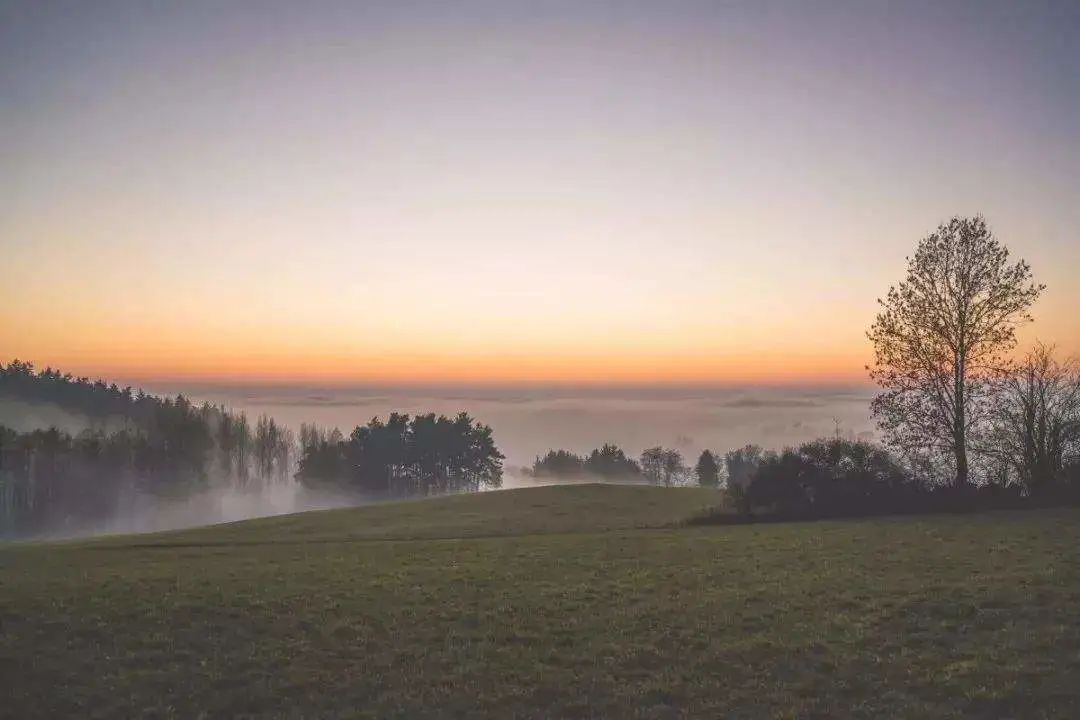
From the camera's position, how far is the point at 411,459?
160 meters

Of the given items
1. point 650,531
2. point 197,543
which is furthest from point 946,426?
point 197,543

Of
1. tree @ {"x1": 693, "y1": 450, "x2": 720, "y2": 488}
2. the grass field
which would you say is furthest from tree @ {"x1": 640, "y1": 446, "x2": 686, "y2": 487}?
the grass field

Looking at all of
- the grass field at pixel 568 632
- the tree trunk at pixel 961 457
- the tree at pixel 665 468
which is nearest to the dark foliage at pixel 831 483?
the tree trunk at pixel 961 457

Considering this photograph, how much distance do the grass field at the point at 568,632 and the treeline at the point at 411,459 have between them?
4780 inches

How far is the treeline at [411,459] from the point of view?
525 feet

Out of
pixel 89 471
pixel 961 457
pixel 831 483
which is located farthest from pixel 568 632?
pixel 89 471

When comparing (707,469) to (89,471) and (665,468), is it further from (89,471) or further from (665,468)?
(89,471)

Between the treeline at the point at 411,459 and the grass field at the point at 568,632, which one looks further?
the treeline at the point at 411,459

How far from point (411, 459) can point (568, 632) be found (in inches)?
5553

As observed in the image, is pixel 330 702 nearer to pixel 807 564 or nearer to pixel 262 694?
pixel 262 694

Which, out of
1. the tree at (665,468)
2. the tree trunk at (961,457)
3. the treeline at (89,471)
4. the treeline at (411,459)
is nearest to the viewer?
the tree trunk at (961,457)

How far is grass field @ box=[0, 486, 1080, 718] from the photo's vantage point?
17.4 meters

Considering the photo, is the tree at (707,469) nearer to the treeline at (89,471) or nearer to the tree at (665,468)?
the tree at (665,468)

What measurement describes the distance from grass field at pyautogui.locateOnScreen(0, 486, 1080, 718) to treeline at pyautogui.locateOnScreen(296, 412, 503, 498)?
121410mm
